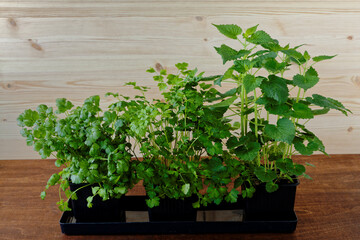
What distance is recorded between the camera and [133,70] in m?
1.75

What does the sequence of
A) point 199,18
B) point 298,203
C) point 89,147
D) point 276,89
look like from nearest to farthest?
point 276,89
point 89,147
point 298,203
point 199,18

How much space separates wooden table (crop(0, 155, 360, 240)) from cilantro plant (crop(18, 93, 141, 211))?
6.5 inches

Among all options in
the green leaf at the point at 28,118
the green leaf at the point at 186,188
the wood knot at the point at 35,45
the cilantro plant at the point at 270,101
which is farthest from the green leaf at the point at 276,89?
the wood knot at the point at 35,45

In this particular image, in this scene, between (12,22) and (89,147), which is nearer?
(89,147)

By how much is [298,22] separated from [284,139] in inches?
37.8

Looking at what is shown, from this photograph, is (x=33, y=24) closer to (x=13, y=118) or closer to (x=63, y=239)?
(x=13, y=118)

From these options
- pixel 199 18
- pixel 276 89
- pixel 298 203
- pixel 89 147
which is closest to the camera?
pixel 276 89

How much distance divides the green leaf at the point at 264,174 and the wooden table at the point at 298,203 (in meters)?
0.18

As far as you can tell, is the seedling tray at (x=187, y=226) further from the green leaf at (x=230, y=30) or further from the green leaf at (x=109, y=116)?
the green leaf at (x=230, y=30)

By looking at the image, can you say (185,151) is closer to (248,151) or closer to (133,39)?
(248,151)

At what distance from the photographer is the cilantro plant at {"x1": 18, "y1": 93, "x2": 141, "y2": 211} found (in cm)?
92

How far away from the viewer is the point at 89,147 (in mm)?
977

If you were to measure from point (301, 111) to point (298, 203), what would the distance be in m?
0.38

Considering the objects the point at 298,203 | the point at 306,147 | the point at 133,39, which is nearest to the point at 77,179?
the point at 306,147
